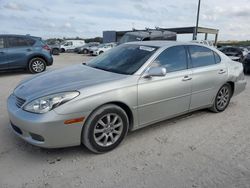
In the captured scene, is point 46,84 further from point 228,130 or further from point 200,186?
point 228,130

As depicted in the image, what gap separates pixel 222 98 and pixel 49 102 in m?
3.56

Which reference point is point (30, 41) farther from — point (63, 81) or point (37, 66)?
point (63, 81)

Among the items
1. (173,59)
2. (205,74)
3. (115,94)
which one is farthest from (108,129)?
(205,74)

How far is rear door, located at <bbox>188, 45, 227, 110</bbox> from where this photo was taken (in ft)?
13.6

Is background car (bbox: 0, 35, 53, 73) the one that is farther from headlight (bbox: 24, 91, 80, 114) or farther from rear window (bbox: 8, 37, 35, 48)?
headlight (bbox: 24, 91, 80, 114)

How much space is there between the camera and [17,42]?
886 cm

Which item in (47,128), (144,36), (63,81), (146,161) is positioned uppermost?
(144,36)

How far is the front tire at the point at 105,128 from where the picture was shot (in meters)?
2.99

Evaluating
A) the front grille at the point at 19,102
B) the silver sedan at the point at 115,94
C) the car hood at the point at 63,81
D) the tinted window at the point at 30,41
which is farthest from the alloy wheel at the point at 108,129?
the tinted window at the point at 30,41

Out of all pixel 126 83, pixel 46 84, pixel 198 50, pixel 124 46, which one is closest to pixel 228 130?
pixel 198 50

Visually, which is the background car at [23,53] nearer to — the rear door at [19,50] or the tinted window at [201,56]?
the rear door at [19,50]

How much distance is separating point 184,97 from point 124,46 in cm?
143

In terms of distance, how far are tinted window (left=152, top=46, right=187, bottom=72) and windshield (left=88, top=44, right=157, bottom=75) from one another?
17cm

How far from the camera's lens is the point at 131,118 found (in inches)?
134
